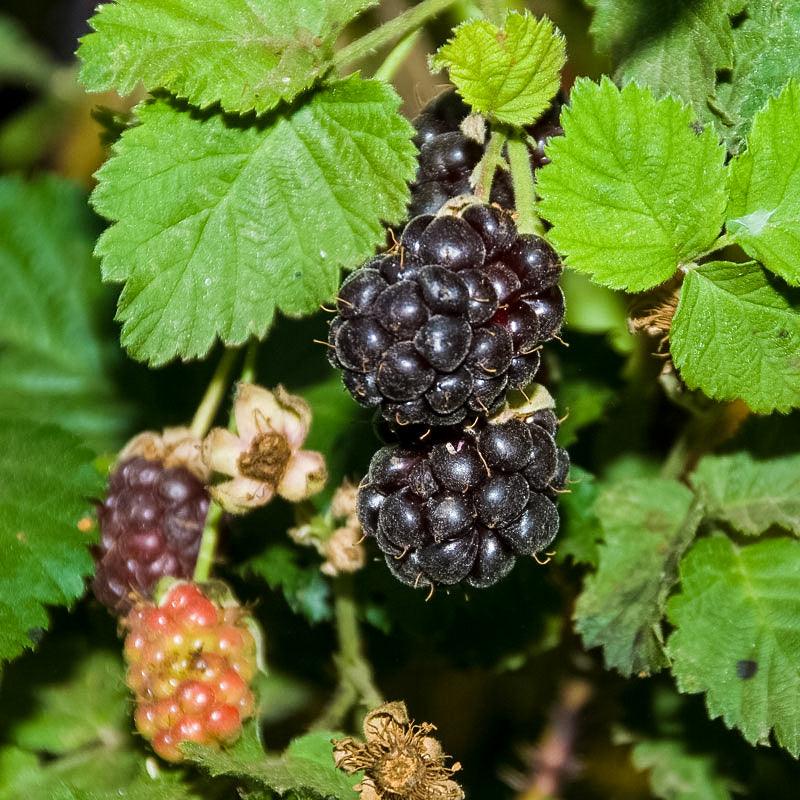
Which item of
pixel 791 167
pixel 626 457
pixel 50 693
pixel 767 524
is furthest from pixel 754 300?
pixel 50 693

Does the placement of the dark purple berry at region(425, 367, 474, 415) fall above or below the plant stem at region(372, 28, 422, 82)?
below

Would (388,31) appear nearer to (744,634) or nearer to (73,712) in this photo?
(744,634)

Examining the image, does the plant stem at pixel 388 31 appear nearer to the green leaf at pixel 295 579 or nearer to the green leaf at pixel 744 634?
the green leaf at pixel 295 579

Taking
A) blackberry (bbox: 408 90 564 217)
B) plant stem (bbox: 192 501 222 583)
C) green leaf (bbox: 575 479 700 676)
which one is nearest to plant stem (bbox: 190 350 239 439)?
plant stem (bbox: 192 501 222 583)

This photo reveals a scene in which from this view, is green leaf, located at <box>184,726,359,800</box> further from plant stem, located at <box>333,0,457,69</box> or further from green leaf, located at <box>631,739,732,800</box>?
plant stem, located at <box>333,0,457,69</box>

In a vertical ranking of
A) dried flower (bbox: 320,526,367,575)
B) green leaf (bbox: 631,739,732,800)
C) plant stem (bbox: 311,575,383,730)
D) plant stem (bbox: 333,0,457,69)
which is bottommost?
green leaf (bbox: 631,739,732,800)

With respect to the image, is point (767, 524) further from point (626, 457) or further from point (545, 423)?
point (545, 423)

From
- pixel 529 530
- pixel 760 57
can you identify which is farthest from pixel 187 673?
pixel 760 57
